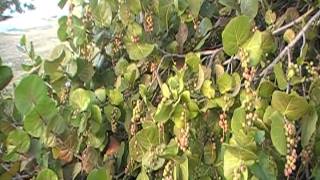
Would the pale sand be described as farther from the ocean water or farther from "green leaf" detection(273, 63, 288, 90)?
"green leaf" detection(273, 63, 288, 90)

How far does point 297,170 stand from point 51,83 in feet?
1.65

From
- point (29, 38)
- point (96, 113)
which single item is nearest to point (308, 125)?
point (96, 113)

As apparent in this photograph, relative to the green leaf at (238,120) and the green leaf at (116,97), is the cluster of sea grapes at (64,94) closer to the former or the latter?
the green leaf at (116,97)

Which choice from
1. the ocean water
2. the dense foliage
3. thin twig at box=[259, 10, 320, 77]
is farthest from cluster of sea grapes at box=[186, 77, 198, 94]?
the ocean water

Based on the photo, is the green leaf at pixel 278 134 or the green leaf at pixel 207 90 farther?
the green leaf at pixel 207 90

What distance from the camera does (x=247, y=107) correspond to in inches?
27.6

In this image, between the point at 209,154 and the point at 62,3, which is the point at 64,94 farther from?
the point at 209,154

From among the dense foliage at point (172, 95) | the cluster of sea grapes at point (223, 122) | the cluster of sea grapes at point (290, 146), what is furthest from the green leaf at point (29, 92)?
the cluster of sea grapes at point (290, 146)

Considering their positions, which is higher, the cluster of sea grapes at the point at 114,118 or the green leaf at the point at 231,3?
the green leaf at the point at 231,3

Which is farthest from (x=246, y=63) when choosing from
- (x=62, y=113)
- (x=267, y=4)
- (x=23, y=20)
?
(x=23, y=20)

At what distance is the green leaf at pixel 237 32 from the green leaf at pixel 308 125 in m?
0.14

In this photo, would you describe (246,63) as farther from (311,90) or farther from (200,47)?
(200,47)

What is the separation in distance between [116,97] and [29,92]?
170mm

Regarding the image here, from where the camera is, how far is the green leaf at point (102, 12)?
39.0 inches
